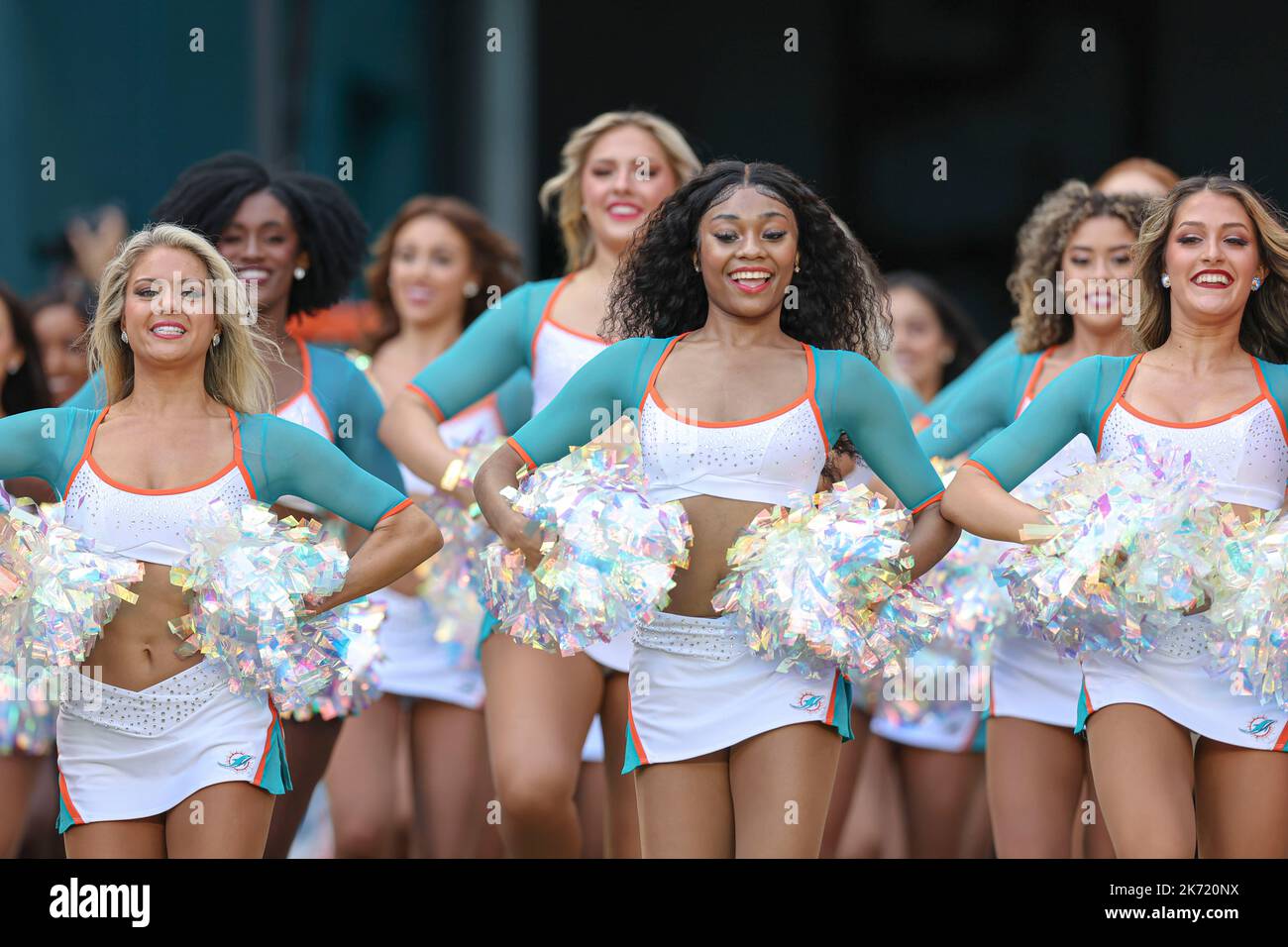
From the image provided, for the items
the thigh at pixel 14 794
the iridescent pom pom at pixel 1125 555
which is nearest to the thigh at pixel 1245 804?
the iridescent pom pom at pixel 1125 555

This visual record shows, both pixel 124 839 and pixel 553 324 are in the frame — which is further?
pixel 553 324

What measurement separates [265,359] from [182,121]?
4475 mm

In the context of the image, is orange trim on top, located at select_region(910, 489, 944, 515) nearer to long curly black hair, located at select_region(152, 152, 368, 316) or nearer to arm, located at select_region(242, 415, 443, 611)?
arm, located at select_region(242, 415, 443, 611)

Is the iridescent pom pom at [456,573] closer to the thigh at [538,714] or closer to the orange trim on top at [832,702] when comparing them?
the thigh at [538,714]

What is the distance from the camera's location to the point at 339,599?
477cm

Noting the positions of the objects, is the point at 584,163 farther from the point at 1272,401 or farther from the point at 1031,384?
the point at 1272,401

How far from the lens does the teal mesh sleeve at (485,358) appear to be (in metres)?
5.89

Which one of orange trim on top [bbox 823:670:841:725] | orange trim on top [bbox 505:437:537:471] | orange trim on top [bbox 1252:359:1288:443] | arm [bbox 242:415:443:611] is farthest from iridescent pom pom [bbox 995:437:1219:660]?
arm [bbox 242:415:443:611]

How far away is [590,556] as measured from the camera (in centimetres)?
462

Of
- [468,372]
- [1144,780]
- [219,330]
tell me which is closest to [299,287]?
[468,372]

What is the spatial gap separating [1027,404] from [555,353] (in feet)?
4.31

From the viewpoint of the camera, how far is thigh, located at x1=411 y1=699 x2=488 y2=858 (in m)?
6.22
